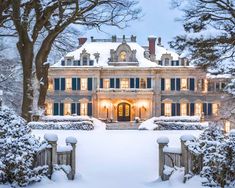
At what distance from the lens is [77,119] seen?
102ft

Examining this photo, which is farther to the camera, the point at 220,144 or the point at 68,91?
the point at 68,91

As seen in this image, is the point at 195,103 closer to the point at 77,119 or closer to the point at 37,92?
the point at 77,119

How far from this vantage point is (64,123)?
1166 inches

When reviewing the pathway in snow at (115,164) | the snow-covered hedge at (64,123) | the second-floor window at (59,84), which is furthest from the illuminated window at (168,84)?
the pathway in snow at (115,164)

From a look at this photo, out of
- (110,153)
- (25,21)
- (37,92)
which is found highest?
(25,21)

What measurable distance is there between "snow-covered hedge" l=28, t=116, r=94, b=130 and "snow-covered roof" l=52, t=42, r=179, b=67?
2490 cm

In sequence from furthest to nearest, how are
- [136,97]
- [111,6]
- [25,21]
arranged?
1. [136,97]
2. [111,6]
3. [25,21]

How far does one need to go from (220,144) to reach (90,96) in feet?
154

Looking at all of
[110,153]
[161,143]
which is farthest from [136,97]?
[161,143]

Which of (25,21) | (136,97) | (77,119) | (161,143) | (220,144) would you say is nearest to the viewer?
(220,144)

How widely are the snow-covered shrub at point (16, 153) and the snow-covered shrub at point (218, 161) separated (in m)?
3.31

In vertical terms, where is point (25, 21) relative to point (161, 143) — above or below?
above

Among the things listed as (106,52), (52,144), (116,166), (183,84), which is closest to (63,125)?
(116,166)

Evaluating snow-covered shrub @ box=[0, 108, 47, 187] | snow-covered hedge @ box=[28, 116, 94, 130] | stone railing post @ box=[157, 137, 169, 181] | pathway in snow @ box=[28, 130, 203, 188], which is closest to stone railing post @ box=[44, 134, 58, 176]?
pathway in snow @ box=[28, 130, 203, 188]
